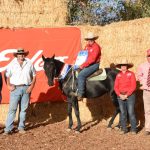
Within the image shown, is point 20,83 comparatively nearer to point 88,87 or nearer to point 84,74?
point 84,74

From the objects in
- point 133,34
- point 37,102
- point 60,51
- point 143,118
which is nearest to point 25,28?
point 60,51

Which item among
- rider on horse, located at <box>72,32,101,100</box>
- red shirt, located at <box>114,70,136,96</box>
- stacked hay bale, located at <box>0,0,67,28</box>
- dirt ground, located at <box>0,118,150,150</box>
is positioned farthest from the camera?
stacked hay bale, located at <box>0,0,67,28</box>

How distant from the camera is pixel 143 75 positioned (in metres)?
11.5

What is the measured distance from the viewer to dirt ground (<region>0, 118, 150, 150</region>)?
1018 cm

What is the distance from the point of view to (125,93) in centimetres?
1166

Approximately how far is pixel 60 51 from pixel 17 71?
2.28 meters

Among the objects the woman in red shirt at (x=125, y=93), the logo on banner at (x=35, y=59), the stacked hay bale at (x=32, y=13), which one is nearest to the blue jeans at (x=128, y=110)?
the woman in red shirt at (x=125, y=93)

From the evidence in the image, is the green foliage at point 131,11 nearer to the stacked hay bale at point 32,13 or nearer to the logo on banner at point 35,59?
the stacked hay bale at point 32,13

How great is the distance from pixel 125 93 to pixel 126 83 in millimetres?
256

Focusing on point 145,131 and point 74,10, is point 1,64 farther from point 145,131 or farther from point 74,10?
point 74,10

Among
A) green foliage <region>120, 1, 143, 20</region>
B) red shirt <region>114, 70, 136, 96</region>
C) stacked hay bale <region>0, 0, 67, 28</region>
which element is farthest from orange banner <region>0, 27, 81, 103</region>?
green foliage <region>120, 1, 143, 20</region>

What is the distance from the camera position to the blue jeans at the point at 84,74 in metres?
12.1

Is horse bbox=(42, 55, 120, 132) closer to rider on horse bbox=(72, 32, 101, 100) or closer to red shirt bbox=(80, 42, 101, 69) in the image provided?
rider on horse bbox=(72, 32, 101, 100)

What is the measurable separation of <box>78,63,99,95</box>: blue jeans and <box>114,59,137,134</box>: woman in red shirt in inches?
28.5
